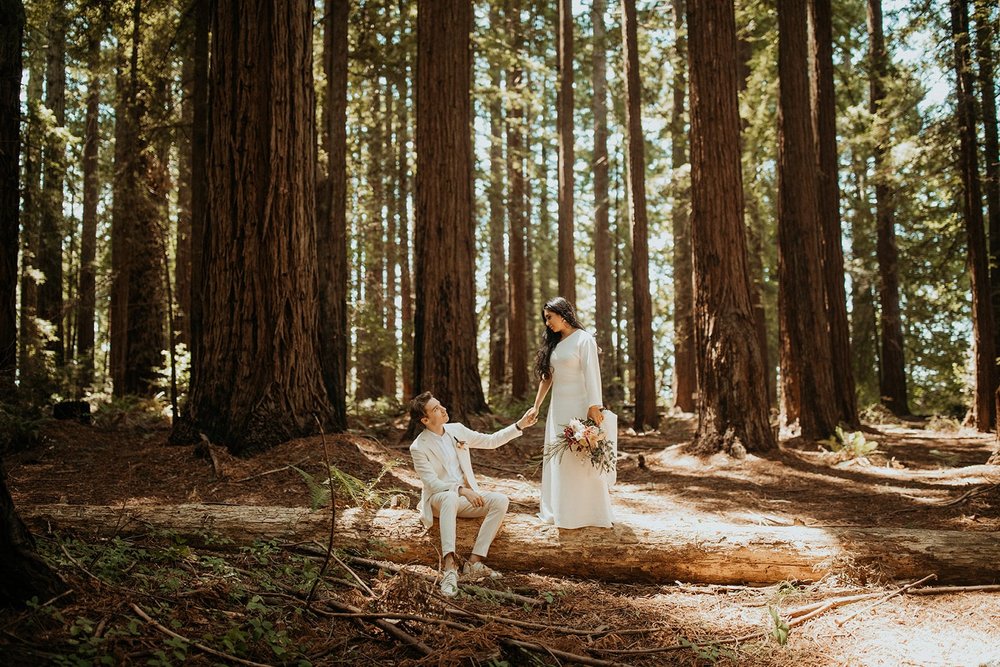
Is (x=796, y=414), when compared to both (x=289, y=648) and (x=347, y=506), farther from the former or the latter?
(x=289, y=648)

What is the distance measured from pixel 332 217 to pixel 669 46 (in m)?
12.3

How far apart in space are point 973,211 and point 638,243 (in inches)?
241

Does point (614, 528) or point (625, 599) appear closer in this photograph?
point (625, 599)

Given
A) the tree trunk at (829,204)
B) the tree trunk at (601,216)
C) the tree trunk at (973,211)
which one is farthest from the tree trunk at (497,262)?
the tree trunk at (973,211)

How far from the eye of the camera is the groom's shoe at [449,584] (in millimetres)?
5289

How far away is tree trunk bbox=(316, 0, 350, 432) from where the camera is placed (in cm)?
1162

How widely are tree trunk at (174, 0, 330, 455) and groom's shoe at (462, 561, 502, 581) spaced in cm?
369

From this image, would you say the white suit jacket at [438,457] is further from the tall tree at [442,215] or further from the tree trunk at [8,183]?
the tree trunk at [8,183]

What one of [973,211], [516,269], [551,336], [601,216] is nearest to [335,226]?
[551,336]

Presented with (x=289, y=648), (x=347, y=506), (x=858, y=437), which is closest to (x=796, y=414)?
(x=858, y=437)

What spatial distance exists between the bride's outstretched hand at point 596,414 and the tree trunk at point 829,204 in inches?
350

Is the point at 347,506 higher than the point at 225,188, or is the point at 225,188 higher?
the point at 225,188

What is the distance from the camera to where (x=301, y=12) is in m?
9.28

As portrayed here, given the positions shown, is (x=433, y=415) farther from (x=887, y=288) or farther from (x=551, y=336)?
(x=887, y=288)
